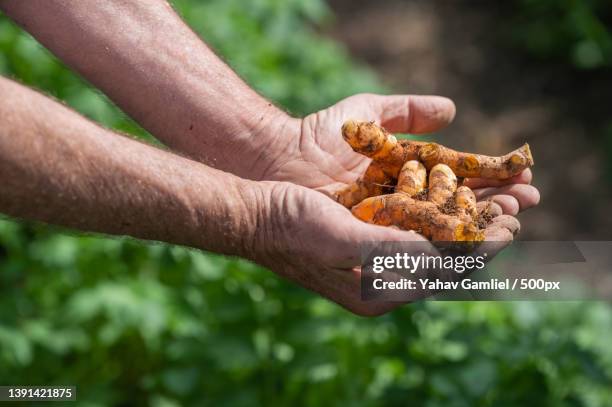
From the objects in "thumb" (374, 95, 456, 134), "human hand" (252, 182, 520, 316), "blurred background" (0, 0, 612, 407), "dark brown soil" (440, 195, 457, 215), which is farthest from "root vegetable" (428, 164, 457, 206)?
"blurred background" (0, 0, 612, 407)

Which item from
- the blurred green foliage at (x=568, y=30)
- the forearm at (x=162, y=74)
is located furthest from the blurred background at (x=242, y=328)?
the blurred green foliage at (x=568, y=30)

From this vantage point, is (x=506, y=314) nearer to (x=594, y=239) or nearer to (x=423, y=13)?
(x=594, y=239)

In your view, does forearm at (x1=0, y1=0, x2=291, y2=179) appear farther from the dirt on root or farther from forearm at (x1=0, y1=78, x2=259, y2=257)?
the dirt on root

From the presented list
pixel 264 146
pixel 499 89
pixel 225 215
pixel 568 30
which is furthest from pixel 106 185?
pixel 568 30

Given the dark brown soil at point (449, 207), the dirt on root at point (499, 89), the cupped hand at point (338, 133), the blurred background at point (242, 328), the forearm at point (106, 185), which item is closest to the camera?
the forearm at point (106, 185)

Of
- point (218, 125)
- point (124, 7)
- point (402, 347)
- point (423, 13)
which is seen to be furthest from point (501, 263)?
point (423, 13)

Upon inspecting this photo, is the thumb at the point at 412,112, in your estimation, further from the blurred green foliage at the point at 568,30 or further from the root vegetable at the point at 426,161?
the blurred green foliage at the point at 568,30
